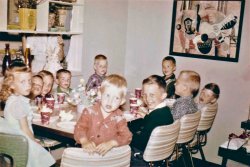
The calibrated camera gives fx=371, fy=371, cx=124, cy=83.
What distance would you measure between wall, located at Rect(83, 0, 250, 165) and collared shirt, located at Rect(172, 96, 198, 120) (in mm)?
1087

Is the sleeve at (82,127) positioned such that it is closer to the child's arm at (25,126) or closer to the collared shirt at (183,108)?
the child's arm at (25,126)

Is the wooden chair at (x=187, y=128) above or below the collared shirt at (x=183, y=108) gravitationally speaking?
below

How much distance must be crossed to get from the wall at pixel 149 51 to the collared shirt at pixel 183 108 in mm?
1087

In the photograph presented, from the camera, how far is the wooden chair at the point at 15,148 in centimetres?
199

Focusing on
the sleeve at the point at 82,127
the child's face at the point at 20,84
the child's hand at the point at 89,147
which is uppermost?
the child's face at the point at 20,84

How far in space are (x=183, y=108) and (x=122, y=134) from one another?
951 millimetres

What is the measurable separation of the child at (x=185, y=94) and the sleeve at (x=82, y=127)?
103 cm

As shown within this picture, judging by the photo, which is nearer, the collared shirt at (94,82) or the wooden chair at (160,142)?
the wooden chair at (160,142)

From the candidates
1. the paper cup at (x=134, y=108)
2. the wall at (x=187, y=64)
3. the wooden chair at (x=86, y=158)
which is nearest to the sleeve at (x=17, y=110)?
the wooden chair at (x=86, y=158)

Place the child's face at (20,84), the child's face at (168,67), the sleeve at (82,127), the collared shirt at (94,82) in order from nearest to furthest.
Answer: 1. the sleeve at (82,127)
2. the child's face at (20,84)
3. the collared shirt at (94,82)
4. the child's face at (168,67)

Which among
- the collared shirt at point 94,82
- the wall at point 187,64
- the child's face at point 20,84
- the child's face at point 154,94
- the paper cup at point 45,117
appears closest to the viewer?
the child's face at point 20,84

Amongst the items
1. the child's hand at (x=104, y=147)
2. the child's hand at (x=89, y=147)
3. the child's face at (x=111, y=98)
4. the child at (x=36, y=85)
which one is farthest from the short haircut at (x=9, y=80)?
the child's hand at (x=104, y=147)

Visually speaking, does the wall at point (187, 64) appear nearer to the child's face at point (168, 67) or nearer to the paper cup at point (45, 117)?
the child's face at point (168, 67)

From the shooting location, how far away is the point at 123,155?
1859mm
